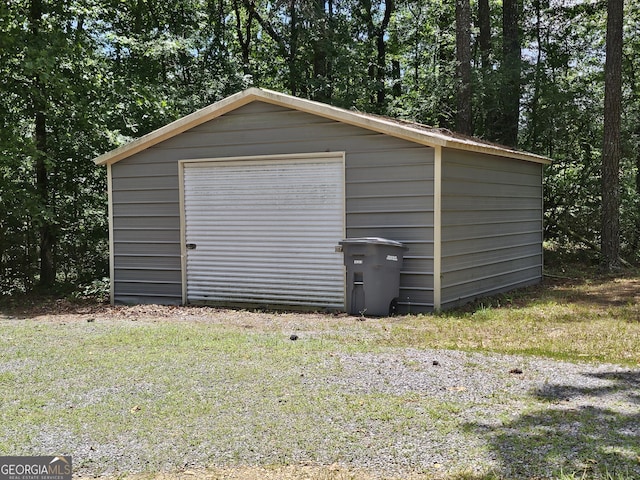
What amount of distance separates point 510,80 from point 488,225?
693cm

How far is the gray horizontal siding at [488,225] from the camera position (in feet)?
28.1

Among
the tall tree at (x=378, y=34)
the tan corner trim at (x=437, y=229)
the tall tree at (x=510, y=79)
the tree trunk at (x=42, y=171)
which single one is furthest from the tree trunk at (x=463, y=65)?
the tree trunk at (x=42, y=171)

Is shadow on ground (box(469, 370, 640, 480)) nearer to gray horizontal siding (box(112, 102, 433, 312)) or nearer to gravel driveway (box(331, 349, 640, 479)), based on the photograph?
gravel driveway (box(331, 349, 640, 479))

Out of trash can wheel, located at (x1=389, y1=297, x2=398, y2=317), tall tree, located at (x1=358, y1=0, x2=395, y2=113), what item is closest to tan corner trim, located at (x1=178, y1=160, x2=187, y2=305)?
trash can wheel, located at (x1=389, y1=297, x2=398, y2=317)

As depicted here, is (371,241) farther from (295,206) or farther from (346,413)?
(346,413)

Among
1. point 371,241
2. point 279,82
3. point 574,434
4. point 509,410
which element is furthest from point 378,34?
point 574,434

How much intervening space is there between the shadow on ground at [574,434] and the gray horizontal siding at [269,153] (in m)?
3.88

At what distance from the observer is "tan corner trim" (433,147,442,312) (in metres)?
8.14

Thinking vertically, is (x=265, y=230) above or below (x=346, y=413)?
above

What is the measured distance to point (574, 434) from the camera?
3717 millimetres

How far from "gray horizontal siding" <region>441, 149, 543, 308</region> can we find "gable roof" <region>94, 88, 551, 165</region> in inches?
8.4

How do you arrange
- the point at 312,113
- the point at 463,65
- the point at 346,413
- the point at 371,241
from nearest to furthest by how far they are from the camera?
the point at 346,413 → the point at 371,241 → the point at 312,113 → the point at 463,65

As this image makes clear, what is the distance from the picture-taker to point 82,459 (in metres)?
3.51

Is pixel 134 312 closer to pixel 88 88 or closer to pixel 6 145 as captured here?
pixel 6 145
